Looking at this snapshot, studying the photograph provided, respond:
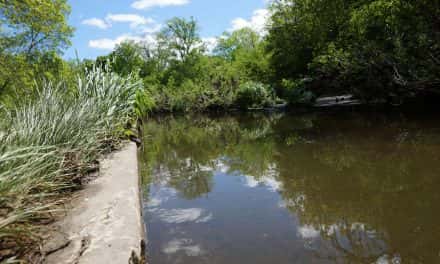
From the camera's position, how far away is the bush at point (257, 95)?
15281mm

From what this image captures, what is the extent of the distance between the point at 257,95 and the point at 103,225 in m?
14.1

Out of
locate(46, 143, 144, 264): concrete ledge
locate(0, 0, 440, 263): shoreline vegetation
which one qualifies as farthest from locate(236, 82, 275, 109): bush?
locate(46, 143, 144, 264): concrete ledge

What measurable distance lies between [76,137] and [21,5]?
29.0 feet

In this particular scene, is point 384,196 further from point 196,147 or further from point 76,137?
point 196,147

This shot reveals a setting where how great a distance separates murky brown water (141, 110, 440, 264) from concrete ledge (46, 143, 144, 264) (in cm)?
45

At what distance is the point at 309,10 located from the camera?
482 inches

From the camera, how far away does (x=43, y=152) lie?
2264mm

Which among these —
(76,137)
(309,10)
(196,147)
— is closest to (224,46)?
(309,10)

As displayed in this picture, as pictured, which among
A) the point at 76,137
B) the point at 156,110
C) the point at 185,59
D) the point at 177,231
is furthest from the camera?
the point at 185,59

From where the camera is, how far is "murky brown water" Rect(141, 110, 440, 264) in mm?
2039

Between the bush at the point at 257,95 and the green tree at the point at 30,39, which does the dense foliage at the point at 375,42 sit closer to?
the bush at the point at 257,95

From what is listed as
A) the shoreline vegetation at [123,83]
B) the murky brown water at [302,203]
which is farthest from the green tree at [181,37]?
the murky brown water at [302,203]

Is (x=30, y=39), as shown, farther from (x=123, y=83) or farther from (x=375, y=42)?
(x=375, y=42)

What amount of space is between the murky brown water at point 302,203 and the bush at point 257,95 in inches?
389
